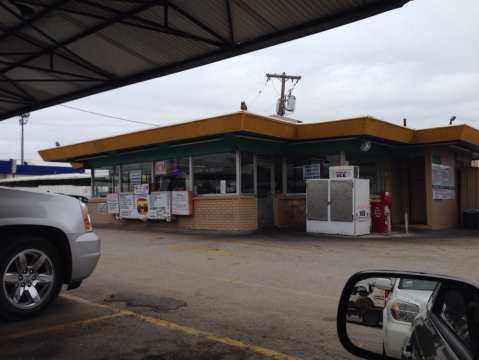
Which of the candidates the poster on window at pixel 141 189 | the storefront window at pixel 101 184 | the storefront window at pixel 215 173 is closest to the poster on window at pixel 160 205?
the poster on window at pixel 141 189

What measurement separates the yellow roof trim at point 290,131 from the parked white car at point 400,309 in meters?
11.4

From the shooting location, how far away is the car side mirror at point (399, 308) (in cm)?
179

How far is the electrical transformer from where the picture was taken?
589 inches

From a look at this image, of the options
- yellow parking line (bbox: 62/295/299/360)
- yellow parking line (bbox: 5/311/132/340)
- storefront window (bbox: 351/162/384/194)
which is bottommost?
yellow parking line (bbox: 62/295/299/360)

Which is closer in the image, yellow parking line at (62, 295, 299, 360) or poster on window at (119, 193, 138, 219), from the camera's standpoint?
yellow parking line at (62, 295, 299, 360)

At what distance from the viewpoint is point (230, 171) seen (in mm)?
16688

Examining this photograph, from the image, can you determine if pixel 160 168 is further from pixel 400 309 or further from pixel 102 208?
pixel 400 309

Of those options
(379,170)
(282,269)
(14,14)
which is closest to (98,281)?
(282,269)

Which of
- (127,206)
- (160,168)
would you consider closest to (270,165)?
(160,168)

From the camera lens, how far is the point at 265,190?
17.8 m

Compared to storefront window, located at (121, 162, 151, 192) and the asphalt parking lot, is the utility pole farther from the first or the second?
the asphalt parking lot

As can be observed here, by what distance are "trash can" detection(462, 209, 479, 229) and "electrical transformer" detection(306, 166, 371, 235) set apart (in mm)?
5775

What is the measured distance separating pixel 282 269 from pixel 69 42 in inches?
218

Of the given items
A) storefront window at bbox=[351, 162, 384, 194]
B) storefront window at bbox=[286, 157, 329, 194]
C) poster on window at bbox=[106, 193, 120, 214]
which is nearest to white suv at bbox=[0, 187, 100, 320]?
storefront window at bbox=[286, 157, 329, 194]
